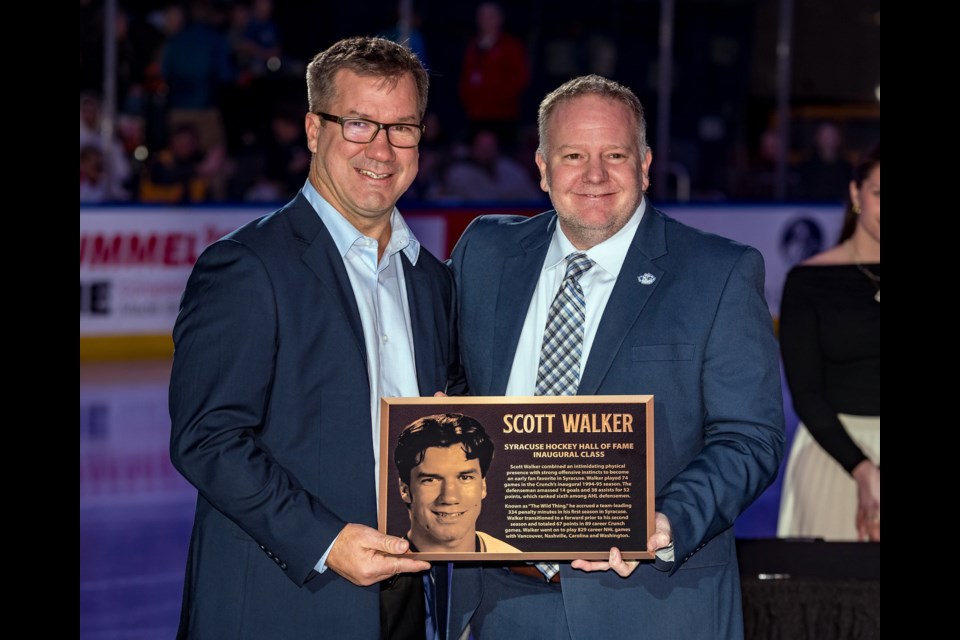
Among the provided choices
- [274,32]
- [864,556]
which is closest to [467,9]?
[274,32]

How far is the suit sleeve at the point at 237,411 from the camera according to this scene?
278cm

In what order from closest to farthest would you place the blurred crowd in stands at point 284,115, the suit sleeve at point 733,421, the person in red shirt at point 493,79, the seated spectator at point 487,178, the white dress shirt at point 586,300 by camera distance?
the suit sleeve at point 733,421, the white dress shirt at point 586,300, the blurred crowd in stands at point 284,115, the seated spectator at point 487,178, the person in red shirt at point 493,79

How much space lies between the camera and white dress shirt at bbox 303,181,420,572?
3000 mm

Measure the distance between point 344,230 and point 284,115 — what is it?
923cm

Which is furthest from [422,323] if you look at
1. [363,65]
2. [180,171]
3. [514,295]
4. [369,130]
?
[180,171]

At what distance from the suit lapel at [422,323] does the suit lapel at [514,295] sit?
5.9 inches

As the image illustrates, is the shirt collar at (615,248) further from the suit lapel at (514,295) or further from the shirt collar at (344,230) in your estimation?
the shirt collar at (344,230)

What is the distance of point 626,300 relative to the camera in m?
3.01

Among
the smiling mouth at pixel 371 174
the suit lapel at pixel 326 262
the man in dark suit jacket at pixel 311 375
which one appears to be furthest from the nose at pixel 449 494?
the smiling mouth at pixel 371 174

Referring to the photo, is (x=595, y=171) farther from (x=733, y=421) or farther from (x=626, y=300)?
(x=733, y=421)

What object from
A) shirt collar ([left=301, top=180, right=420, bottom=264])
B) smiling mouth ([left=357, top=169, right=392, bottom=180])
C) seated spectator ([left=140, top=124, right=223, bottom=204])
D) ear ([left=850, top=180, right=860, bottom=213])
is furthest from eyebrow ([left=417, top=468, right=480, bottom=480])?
seated spectator ([left=140, top=124, right=223, bottom=204])

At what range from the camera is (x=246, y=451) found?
110 inches

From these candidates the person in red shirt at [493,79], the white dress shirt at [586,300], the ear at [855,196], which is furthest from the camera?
the person in red shirt at [493,79]
